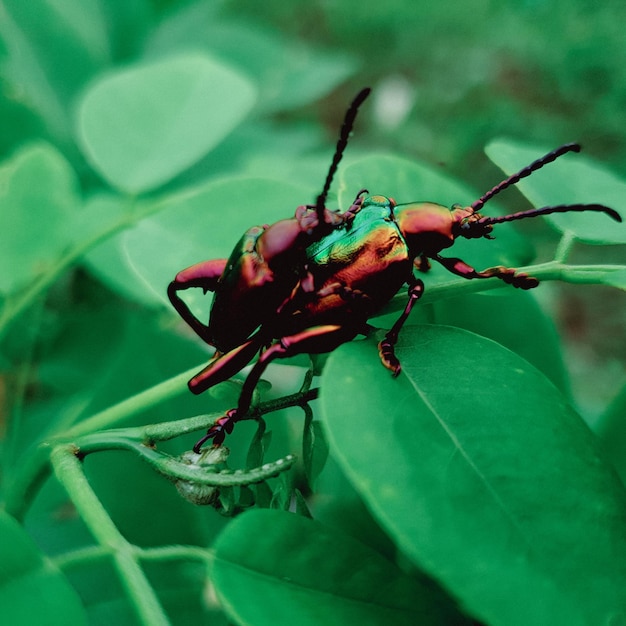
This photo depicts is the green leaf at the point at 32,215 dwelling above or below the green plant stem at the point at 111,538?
above

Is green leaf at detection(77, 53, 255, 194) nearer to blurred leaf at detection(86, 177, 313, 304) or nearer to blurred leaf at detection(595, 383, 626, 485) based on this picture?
blurred leaf at detection(86, 177, 313, 304)

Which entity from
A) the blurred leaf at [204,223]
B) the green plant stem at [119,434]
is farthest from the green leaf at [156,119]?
the green plant stem at [119,434]

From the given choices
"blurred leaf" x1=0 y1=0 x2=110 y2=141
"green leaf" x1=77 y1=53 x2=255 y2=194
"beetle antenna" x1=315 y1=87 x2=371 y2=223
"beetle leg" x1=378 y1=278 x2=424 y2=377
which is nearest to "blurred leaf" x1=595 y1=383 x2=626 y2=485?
"beetle leg" x1=378 y1=278 x2=424 y2=377

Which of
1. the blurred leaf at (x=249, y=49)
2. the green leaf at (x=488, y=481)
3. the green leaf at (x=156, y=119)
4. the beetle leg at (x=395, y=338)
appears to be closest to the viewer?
the green leaf at (x=488, y=481)

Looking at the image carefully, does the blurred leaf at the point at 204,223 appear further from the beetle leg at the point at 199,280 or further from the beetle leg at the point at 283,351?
the beetle leg at the point at 283,351

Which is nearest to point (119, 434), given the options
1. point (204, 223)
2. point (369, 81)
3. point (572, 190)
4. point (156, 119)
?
point (204, 223)
